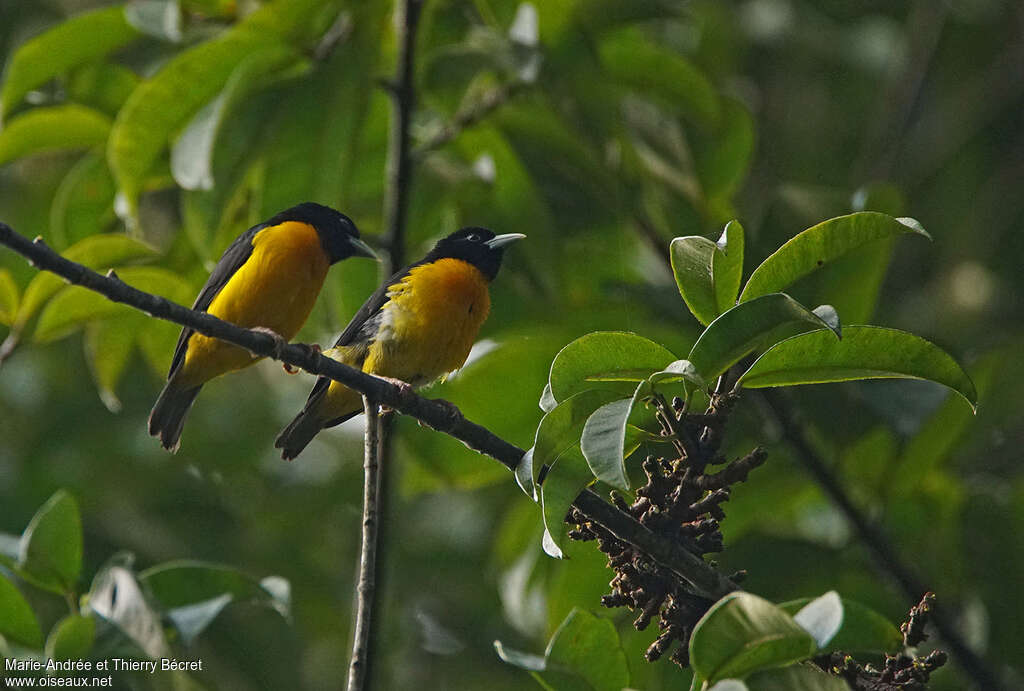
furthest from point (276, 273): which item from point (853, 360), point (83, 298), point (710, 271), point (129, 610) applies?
point (853, 360)

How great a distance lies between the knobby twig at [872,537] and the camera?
3615 mm

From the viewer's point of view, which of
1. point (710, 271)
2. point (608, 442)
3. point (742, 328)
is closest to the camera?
point (608, 442)

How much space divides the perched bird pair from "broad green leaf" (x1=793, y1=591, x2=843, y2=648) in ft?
6.91

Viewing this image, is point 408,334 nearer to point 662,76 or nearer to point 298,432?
point 298,432

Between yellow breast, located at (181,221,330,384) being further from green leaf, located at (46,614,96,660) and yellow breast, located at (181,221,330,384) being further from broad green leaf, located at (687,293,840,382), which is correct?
broad green leaf, located at (687,293,840,382)

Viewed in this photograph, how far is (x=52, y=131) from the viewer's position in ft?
13.6

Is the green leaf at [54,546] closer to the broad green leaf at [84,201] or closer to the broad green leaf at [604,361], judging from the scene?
the broad green leaf at [84,201]

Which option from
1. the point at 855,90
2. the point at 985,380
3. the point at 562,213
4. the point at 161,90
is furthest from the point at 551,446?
the point at 855,90

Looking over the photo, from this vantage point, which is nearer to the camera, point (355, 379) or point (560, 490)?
point (560, 490)

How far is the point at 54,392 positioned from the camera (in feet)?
23.5

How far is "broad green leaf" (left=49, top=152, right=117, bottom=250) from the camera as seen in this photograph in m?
4.29

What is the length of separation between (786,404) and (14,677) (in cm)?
264

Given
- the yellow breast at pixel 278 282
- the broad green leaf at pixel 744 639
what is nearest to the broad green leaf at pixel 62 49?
the yellow breast at pixel 278 282

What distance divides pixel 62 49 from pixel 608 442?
10.3 ft
